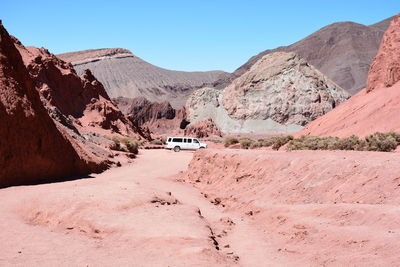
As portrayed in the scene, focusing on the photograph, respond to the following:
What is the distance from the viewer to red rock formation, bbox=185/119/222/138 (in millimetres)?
74494

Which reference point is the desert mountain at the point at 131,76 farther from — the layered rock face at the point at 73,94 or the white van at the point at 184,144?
the white van at the point at 184,144

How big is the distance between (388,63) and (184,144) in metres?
18.4

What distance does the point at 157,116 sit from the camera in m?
101

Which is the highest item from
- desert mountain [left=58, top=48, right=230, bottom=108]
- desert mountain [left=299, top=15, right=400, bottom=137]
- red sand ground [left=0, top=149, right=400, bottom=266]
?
desert mountain [left=58, top=48, right=230, bottom=108]

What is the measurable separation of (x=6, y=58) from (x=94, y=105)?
3483 cm

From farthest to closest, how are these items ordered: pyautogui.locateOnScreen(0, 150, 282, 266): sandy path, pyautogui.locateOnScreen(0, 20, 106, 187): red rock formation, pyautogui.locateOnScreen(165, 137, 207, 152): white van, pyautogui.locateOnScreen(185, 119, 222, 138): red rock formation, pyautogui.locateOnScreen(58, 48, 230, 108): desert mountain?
pyautogui.locateOnScreen(58, 48, 230, 108): desert mountain
pyautogui.locateOnScreen(185, 119, 222, 138): red rock formation
pyautogui.locateOnScreen(165, 137, 207, 152): white van
pyautogui.locateOnScreen(0, 20, 106, 187): red rock formation
pyautogui.locateOnScreen(0, 150, 282, 266): sandy path

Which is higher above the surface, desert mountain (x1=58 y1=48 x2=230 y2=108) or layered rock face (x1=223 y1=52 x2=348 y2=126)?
desert mountain (x1=58 y1=48 x2=230 y2=108)

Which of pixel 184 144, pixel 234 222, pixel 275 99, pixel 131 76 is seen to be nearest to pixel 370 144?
pixel 234 222

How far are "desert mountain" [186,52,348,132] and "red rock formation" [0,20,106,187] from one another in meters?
66.0

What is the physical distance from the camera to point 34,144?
1508 cm

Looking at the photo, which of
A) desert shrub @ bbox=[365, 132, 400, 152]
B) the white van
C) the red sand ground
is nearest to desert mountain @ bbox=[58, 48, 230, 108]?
the white van

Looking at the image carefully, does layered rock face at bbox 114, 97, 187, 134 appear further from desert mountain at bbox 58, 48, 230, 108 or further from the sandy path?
the sandy path

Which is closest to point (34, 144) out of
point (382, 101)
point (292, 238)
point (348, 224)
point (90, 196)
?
point (90, 196)

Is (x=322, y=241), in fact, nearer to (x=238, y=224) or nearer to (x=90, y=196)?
(x=238, y=224)
